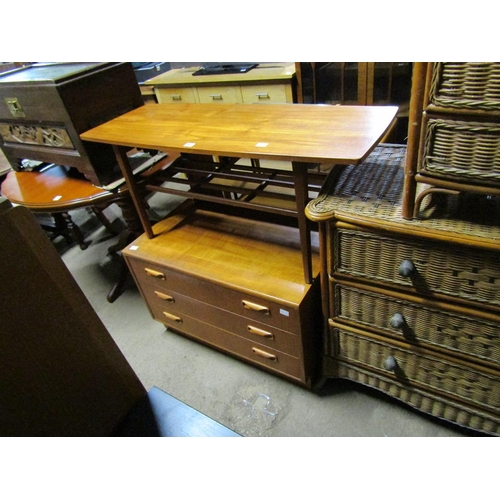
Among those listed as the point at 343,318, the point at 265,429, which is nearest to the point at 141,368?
the point at 265,429

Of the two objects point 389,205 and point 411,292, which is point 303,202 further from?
point 411,292

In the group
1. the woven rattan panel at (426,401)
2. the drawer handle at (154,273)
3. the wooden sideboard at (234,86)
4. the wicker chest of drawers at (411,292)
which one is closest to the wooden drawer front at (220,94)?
the wooden sideboard at (234,86)

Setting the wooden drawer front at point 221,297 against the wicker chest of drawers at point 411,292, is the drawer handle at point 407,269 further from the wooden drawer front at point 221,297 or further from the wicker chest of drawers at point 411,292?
the wooden drawer front at point 221,297

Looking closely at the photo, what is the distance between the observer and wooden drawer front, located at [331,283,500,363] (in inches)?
37.6

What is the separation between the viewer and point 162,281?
152 cm

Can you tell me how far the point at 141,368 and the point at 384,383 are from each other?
3.76ft

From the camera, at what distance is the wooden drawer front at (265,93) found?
2.38m

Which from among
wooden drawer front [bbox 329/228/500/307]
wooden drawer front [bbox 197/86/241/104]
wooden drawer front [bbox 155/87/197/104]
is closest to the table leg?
wooden drawer front [bbox 329/228/500/307]

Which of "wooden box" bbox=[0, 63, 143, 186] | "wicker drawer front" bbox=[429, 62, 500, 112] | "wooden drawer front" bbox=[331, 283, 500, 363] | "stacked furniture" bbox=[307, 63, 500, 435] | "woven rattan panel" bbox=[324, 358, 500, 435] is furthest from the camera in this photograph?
"wooden box" bbox=[0, 63, 143, 186]

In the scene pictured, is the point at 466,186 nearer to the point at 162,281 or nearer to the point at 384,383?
the point at 384,383

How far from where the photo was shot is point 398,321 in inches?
40.6

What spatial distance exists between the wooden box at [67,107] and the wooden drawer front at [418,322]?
4.17 feet

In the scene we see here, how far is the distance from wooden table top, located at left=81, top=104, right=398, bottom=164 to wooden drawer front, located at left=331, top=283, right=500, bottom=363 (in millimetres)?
459

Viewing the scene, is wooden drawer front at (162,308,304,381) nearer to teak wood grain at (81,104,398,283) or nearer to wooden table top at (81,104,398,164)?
teak wood grain at (81,104,398,283)
